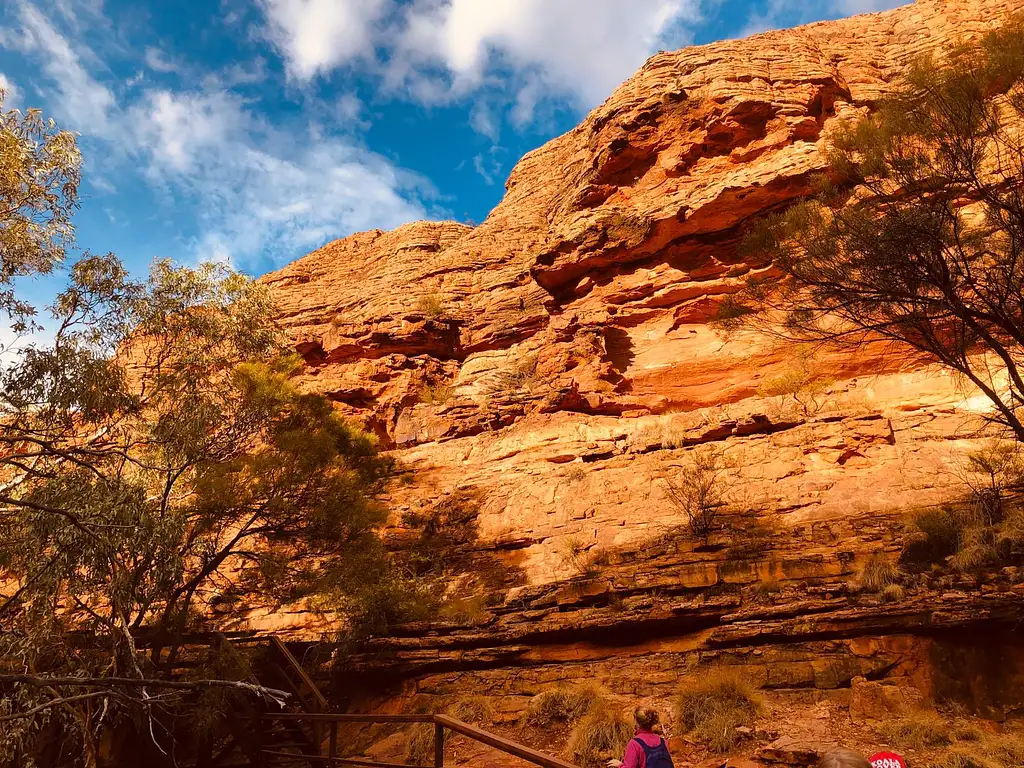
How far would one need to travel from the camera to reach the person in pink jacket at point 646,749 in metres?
4.73

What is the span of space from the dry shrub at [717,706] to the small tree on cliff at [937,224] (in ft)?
16.6

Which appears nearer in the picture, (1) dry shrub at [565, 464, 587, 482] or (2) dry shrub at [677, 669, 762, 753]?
(2) dry shrub at [677, 669, 762, 753]

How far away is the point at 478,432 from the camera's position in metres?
20.0

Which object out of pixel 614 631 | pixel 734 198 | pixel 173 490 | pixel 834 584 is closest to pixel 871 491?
pixel 834 584

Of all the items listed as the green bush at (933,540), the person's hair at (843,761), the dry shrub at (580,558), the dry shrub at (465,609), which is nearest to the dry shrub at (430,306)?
the dry shrub at (580,558)

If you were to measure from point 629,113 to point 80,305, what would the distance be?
2037cm

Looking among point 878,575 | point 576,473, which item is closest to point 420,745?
point 878,575

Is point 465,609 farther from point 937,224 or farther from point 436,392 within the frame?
point 436,392

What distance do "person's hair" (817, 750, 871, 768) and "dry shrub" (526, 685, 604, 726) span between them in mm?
6033

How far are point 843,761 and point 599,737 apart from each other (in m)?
5.69

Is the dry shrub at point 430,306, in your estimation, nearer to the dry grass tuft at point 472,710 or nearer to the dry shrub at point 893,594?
the dry grass tuft at point 472,710

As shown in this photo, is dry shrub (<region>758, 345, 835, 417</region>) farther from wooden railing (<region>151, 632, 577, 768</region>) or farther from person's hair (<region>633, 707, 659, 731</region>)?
person's hair (<region>633, 707, 659, 731</region>)

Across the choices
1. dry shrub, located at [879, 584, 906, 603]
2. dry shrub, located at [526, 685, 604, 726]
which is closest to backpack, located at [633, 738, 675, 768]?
dry shrub, located at [526, 685, 604, 726]

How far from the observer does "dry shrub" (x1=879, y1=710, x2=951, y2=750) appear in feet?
21.9
